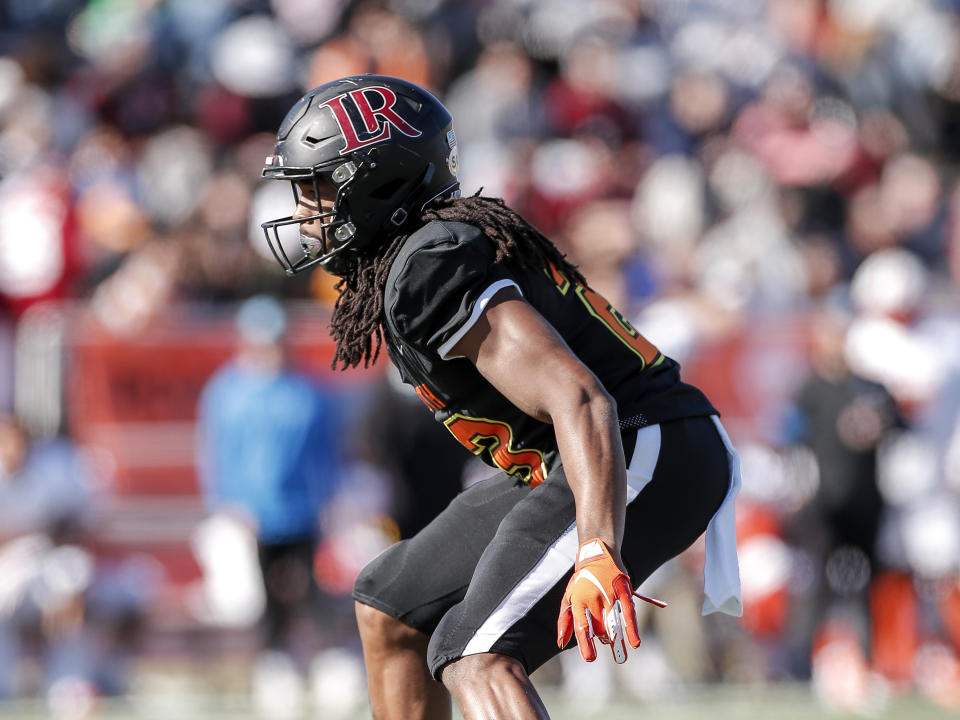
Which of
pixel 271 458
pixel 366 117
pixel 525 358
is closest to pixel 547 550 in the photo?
pixel 525 358

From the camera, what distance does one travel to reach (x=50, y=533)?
23.1 feet

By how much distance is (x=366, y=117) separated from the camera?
3.25 metres

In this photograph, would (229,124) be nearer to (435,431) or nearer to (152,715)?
(435,431)

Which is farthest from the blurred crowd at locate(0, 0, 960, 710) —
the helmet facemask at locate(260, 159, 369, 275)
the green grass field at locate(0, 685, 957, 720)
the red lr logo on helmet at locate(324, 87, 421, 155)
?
the red lr logo on helmet at locate(324, 87, 421, 155)

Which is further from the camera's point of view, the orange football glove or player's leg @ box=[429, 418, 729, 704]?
player's leg @ box=[429, 418, 729, 704]

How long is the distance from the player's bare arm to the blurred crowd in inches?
179

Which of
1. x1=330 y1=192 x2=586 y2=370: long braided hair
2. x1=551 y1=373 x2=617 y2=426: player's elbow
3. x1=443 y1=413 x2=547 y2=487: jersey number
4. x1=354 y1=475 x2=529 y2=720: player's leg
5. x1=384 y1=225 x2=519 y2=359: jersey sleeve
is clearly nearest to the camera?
x1=551 y1=373 x2=617 y2=426: player's elbow

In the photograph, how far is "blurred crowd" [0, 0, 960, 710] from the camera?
25.0 ft

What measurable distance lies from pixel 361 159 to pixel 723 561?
49.9 inches

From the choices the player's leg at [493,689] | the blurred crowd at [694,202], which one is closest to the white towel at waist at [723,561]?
the player's leg at [493,689]

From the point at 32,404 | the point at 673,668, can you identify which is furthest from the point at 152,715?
the point at 673,668

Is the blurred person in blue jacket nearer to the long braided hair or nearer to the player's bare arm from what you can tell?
the long braided hair

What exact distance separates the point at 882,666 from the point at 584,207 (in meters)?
3.59

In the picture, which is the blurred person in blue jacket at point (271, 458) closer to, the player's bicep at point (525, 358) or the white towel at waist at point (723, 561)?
the white towel at waist at point (723, 561)
